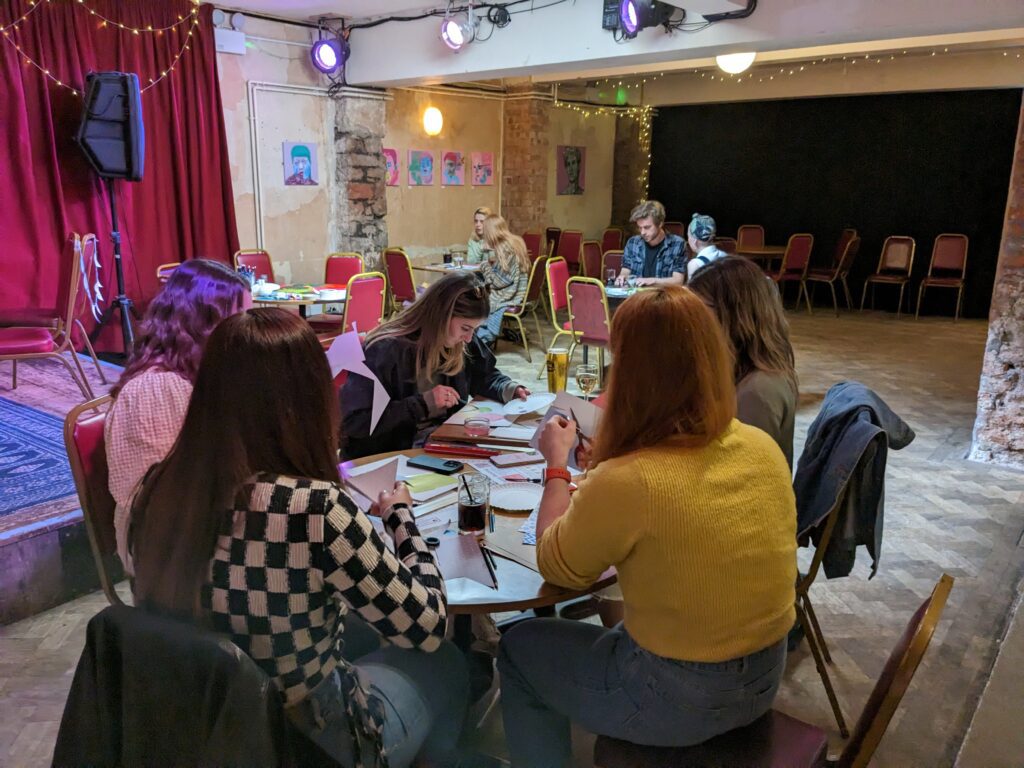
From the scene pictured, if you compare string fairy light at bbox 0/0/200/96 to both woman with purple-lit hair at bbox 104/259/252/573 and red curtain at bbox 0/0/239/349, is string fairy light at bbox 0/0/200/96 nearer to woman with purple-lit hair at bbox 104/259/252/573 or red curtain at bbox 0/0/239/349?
red curtain at bbox 0/0/239/349

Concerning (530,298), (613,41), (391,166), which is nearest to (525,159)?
(391,166)

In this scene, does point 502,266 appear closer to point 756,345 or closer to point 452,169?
point 452,169

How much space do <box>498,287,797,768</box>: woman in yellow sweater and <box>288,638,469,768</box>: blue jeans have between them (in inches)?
10.4

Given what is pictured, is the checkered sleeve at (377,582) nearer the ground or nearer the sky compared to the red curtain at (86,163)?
nearer the ground

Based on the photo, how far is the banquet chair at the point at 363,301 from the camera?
480cm

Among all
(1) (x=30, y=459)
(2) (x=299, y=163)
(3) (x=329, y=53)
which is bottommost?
(1) (x=30, y=459)

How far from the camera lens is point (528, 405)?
8.79ft

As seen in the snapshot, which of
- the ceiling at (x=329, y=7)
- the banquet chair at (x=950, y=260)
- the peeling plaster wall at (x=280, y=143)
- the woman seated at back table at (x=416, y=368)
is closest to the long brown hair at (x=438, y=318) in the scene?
the woman seated at back table at (x=416, y=368)

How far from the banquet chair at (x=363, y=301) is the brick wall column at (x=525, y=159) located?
473cm

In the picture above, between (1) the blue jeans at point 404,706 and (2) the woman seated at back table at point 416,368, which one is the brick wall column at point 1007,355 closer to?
(2) the woman seated at back table at point 416,368

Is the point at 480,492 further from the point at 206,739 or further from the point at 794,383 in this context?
the point at 794,383

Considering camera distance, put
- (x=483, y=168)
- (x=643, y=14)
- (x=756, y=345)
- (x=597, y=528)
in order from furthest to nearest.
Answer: (x=483, y=168), (x=643, y=14), (x=756, y=345), (x=597, y=528)

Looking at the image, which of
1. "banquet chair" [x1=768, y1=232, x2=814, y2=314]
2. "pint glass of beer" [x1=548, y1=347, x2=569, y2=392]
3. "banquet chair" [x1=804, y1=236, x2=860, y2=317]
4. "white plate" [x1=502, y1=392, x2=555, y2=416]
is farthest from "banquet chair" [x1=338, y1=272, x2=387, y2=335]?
"banquet chair" [x1=804, y1=236, x2=860, y2=317]

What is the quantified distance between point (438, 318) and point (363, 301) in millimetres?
2435
